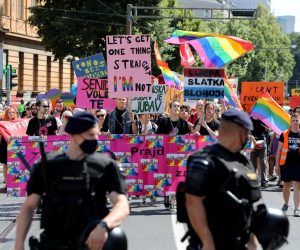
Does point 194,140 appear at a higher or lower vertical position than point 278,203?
higher

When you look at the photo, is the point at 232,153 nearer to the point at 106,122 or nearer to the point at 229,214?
the point at 229,214

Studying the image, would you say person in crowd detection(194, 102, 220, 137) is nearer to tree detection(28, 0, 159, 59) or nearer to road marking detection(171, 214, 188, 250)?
road marking detection(171, 214, 188, 250)

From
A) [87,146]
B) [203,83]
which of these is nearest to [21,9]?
[203,83]

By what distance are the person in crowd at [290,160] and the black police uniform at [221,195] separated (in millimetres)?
8044

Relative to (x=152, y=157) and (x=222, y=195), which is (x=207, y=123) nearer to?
(x=152, y=157)

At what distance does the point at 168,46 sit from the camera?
42.8m

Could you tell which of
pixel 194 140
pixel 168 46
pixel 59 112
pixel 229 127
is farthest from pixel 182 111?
pixel 168 46

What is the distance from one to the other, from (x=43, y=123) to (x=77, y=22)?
2447 cm

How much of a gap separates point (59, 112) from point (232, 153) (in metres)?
14.1

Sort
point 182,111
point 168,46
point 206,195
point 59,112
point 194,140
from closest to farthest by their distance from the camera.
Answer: point 206,195 → point 194,140 → point 182,111 → point 59,112 → point 168,46

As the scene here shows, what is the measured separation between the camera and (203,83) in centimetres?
1698

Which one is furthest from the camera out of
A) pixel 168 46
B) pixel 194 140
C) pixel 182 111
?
pixel 168 46

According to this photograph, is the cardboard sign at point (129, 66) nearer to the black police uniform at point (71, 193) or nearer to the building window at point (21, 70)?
the black police uniform at point (71, 193)

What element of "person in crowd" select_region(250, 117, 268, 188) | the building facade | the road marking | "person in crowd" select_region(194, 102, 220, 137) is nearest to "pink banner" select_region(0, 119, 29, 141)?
"person in crowd" select_region(194, 102, 220, 137)
